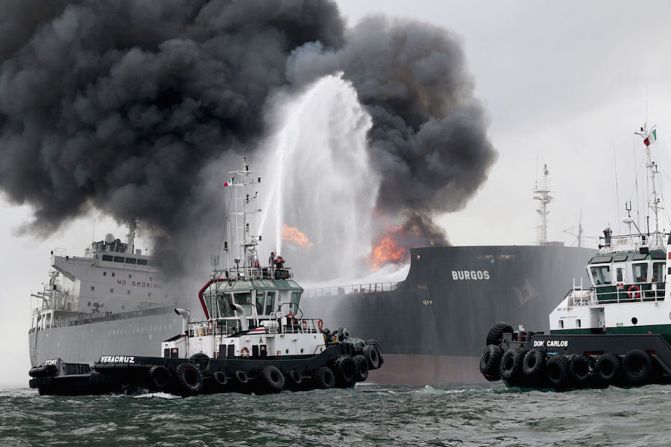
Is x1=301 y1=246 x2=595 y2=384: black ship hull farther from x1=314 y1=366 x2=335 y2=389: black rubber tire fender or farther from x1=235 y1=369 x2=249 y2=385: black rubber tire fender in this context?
x1=235 y1=369 x2=249 y2=385: black rubber tire fender

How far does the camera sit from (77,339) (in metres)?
69.4

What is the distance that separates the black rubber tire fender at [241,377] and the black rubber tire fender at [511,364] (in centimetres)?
805

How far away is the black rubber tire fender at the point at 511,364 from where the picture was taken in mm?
29359

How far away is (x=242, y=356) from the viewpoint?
105 feet

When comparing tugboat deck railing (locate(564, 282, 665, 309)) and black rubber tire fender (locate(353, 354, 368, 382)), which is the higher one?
tugboat deck railing (locate(564, 282, 665, 309))

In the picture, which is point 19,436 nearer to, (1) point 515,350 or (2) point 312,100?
(1) point 515,350

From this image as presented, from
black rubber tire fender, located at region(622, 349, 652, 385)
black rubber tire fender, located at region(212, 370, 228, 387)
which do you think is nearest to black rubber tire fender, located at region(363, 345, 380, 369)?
black rubber tire fender, located at region(212, 370, 228, 387)

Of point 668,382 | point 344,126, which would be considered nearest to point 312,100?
point 344,126

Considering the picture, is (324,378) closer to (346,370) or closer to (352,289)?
(346,370)

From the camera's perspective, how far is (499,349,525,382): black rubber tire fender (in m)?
29.4

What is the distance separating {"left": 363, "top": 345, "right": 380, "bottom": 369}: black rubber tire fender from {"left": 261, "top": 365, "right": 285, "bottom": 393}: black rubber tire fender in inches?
205

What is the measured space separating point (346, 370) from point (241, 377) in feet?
14.1

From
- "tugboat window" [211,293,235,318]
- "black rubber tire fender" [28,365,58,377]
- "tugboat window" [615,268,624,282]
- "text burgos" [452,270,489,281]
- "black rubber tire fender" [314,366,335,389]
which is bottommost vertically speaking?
"black rubber tire fender" [314,366,335,389]

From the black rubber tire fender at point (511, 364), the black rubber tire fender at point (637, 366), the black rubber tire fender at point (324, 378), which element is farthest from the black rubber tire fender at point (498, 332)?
the black rubber tire fender at point (637, 366)
